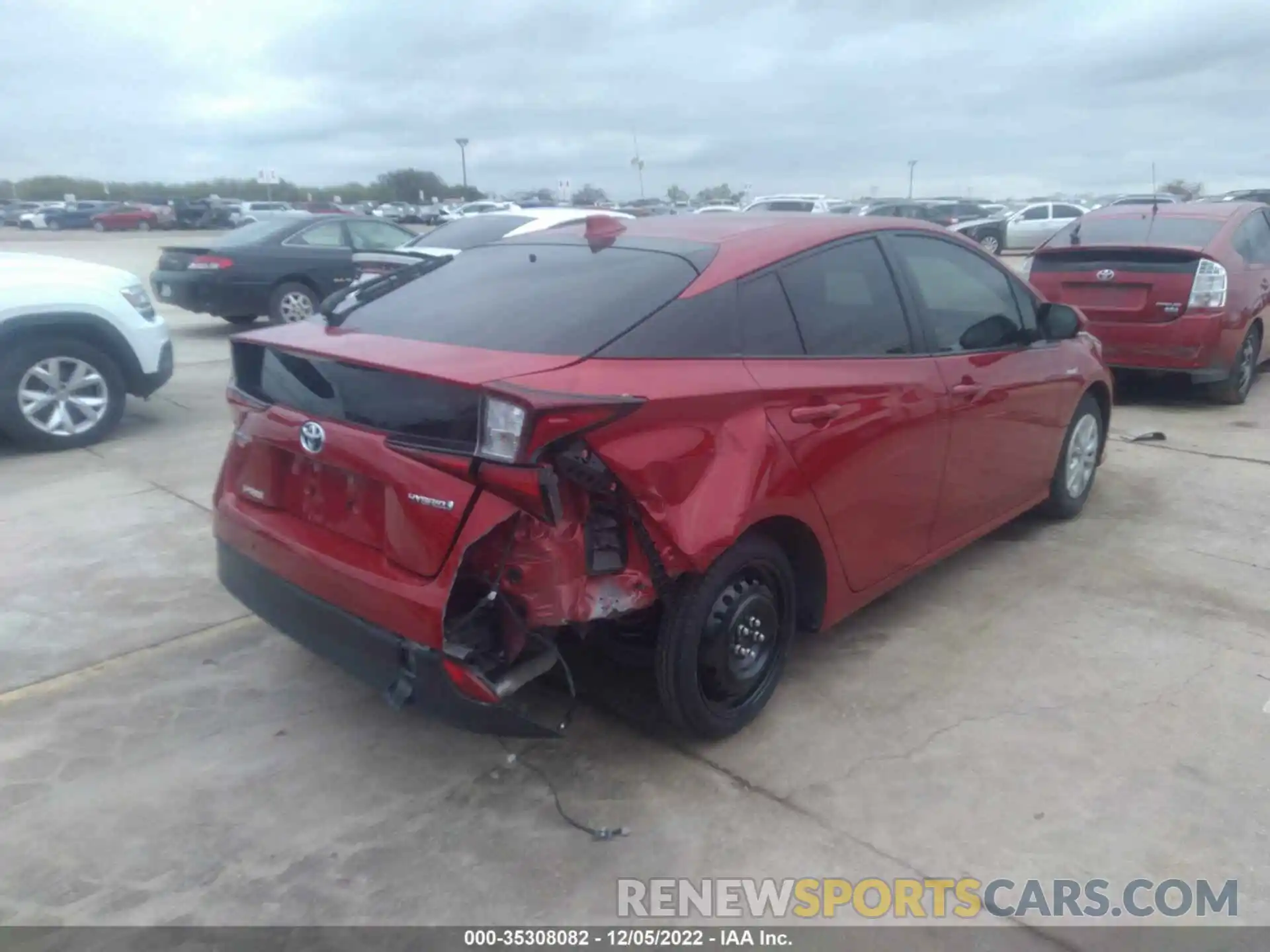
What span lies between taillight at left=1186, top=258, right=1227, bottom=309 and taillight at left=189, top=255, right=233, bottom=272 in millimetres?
9772

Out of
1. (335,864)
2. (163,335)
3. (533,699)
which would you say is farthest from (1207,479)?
(163,335)

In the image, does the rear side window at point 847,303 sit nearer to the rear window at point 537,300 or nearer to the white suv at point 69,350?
the rear window at point 537,300

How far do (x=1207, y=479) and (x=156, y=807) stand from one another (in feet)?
19.7

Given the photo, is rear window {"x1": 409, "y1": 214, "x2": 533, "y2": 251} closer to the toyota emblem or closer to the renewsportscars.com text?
the toyota emblem

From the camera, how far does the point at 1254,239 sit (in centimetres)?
848

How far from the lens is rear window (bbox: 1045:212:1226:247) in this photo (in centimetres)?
792

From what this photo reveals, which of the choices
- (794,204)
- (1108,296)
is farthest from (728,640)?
(794,204)

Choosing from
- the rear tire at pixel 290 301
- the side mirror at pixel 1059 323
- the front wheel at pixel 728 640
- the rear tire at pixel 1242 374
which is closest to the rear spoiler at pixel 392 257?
the rear tire at pixel 290 301

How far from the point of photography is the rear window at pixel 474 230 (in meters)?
10.2

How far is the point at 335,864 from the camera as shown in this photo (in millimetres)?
2814

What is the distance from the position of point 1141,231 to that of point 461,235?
20.5 feet

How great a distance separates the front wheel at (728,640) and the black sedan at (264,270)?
9221 millimetres

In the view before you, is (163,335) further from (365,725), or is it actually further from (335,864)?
(335,864)

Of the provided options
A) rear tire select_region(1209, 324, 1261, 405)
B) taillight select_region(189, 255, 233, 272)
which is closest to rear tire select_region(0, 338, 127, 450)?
taillight select_region(189, 255, 233, 272)
